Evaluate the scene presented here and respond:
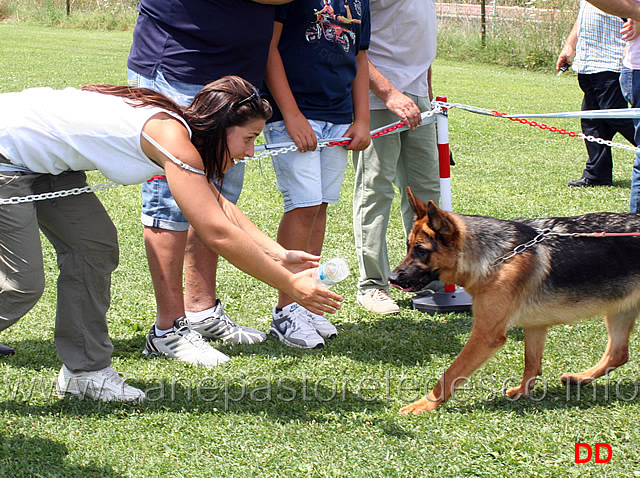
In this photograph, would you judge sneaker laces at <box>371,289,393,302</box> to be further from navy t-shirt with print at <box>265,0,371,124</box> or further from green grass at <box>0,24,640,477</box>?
navy t-shirt with print at <box>265,0,371,124</box>

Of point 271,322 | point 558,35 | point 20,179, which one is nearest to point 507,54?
point 558,35

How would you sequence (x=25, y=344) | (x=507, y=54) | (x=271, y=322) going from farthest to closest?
1. (x=507, y=54)
2. (x=271, y=322)
3. (x=25, y=344)

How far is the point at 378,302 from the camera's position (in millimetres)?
4895

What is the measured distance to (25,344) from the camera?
163 inches

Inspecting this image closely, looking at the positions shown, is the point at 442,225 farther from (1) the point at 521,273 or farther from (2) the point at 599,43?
(2) the point at 599,43

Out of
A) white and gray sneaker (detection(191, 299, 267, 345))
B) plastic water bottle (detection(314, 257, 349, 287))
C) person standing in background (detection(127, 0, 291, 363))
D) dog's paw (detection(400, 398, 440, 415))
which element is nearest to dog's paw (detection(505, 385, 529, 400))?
dog's paw (detection(400, 398, 440, 415))

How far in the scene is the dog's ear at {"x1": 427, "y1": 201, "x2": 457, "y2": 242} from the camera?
3594 millimetres


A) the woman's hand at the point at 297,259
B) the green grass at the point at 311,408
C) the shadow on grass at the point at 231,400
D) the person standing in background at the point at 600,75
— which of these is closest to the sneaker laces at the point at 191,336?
the green grass at the point at 311,408

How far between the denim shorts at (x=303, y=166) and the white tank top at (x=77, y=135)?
122 cm

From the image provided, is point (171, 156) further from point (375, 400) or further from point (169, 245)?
point (375, 400)

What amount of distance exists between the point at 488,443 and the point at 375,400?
653 mm

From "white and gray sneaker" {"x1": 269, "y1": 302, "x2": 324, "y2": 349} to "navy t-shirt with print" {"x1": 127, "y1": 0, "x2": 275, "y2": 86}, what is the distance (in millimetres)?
1491

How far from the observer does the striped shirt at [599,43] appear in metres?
8.17

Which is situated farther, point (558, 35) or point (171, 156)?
point (558, 35)
